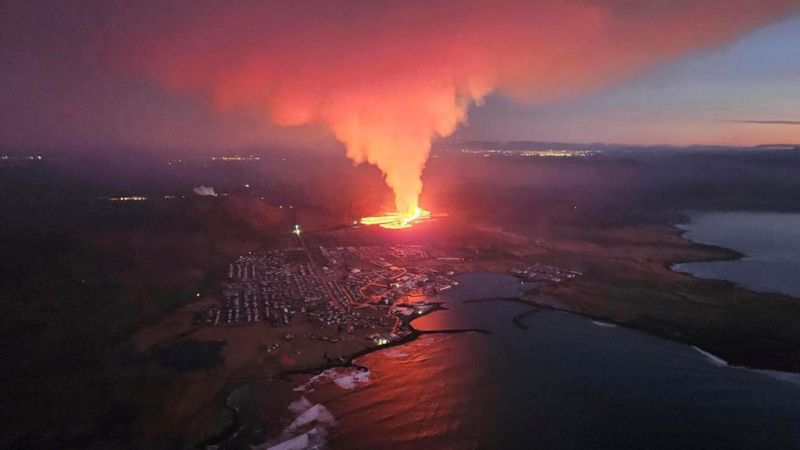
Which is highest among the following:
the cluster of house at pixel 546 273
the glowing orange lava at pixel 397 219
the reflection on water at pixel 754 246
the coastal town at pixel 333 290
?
the glowing orange lava at pixel 397 219

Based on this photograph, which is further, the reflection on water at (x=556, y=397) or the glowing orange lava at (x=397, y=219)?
the glowing orange lava at (x=397, y=219)

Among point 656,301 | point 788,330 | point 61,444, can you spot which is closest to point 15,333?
point 61,444

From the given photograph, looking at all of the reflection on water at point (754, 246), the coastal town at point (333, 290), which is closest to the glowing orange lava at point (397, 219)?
the coastal town at point (333, 290)

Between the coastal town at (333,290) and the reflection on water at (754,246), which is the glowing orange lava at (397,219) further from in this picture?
the reflection on water at (754,246)

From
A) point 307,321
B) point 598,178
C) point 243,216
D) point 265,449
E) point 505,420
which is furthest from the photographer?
point 598,178

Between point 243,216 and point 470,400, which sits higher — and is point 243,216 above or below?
above

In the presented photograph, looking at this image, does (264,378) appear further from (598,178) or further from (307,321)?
(598,178)
